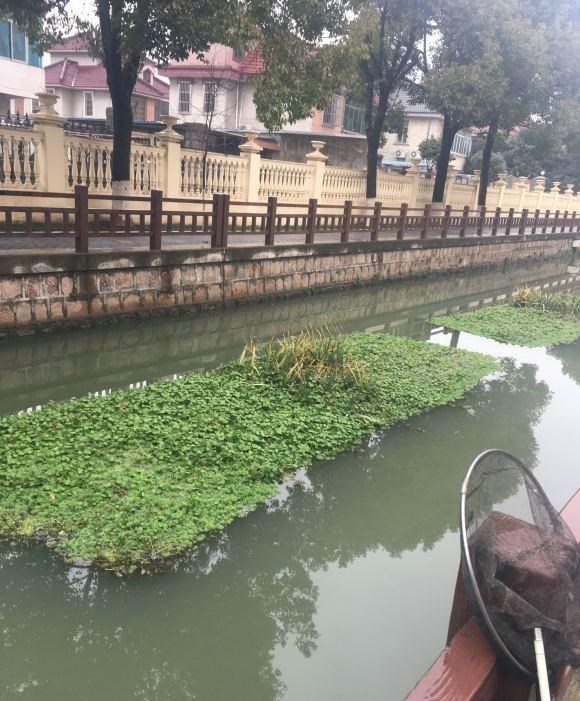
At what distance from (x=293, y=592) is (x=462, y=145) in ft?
118

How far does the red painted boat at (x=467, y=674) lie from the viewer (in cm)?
201

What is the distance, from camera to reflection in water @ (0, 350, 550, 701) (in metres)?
2.92

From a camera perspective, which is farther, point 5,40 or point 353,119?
point 353,119

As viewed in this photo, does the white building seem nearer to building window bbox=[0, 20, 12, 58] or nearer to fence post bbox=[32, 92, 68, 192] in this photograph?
building window bbox=[0, 20, 12, 58]

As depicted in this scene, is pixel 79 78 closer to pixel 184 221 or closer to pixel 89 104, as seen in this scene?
pixel 89 104

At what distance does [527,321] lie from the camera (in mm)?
10633

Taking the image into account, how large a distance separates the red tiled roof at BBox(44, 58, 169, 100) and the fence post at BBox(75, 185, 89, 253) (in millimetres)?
23981

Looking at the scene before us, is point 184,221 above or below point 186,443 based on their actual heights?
above

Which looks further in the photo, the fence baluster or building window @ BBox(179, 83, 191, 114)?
building window @ BBox(179, 83, 191, 114)

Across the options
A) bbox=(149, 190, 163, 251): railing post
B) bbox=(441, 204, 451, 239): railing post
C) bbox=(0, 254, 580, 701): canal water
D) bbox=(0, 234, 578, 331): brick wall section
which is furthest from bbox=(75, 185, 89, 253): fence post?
bbox=(441, 204, 451, 239): railing post

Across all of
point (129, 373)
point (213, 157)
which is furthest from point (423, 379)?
point (213, 157)

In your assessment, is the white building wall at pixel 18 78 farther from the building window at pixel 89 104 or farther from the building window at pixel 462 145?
the building window at pixel 462 145

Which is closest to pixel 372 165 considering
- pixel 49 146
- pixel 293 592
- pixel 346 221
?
pixel 346 221

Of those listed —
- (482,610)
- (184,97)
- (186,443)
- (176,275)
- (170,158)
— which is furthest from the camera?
(184,97)
